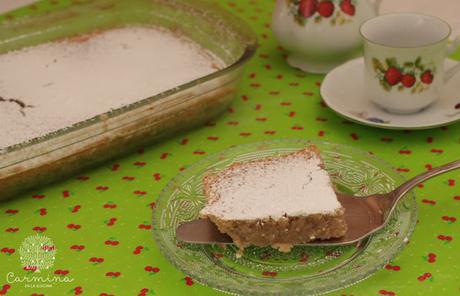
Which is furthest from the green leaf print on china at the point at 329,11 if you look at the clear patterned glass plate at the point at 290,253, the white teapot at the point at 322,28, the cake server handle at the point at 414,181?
the cake server handle at the point at 414,181

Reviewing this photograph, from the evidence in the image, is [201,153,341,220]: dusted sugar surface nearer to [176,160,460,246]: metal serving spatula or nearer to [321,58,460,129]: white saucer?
[176,160,460,246]: metal serving spatula

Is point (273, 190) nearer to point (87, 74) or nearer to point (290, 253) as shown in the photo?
point (290, 253)

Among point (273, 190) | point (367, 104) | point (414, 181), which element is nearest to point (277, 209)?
point (273, 190)

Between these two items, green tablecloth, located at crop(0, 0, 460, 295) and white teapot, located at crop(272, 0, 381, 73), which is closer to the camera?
green tablecloth, located at crop(0, 0, 460, 295)

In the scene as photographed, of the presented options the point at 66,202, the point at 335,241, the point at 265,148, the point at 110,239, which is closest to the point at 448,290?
the point at 335,241

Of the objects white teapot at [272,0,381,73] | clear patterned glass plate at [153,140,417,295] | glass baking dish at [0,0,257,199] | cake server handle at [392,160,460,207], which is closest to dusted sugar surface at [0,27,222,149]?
glass baking dish at [0,0,257,199]

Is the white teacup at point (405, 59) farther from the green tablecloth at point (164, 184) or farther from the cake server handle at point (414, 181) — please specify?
the cake server handle at point (414, 181)

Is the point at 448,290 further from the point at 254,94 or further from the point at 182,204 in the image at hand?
the point at 254,94
